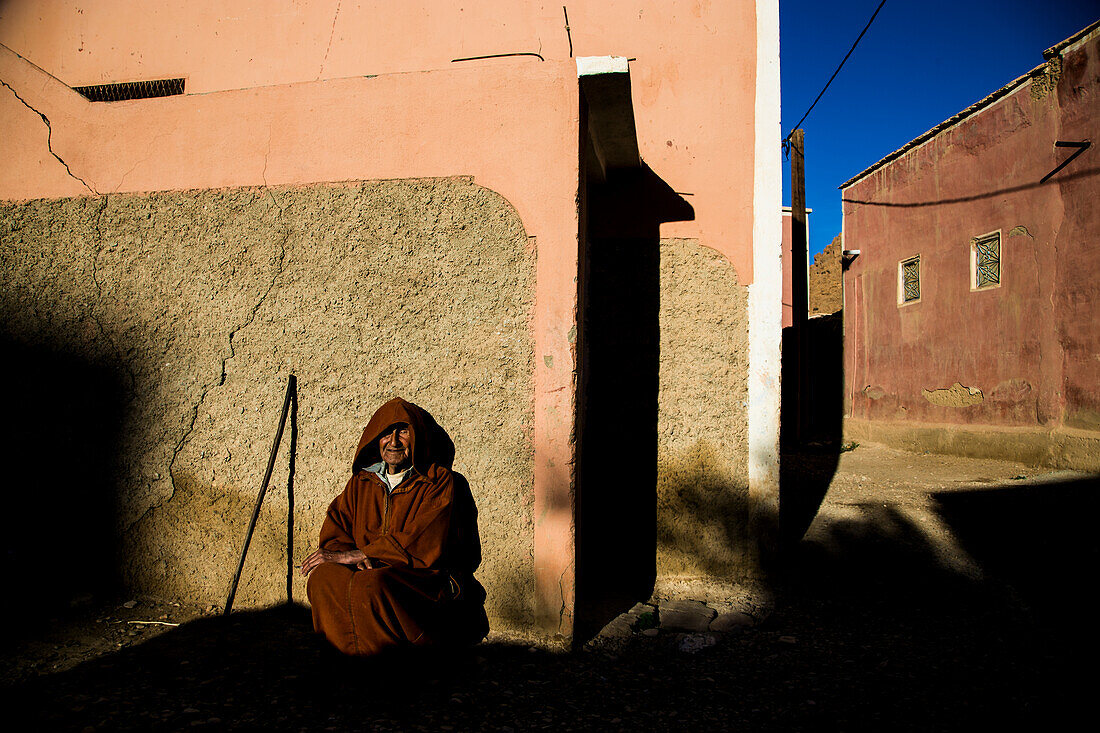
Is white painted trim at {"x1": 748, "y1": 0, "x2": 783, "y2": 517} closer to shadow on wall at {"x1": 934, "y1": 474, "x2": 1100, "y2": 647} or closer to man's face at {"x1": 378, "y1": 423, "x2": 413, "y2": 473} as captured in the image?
shadow on wall at {"x1": 934, "y1": 474, "x2": 1100, "y2": 647}

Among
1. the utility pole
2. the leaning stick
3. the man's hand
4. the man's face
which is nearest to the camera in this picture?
the man's hand

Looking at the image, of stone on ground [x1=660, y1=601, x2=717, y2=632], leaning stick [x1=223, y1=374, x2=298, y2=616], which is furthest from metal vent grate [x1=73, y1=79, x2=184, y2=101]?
stone on ground [x1=660, y1=601, x2=717, y2=632]

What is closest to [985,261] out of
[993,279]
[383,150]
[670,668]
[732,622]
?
[993,279]

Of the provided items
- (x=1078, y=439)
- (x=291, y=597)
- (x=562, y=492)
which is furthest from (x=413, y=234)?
(x=1078, y=439)

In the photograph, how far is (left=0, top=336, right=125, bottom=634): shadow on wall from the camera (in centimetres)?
323

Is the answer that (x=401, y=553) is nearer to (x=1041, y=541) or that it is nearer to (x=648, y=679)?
(x=648, y=679)

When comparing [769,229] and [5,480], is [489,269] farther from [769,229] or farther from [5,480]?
[5,480]

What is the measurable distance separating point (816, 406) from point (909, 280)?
3.09 m

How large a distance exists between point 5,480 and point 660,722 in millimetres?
3474

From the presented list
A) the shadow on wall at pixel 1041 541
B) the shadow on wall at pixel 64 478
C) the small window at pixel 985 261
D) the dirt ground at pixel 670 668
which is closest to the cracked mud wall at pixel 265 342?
the shadow on wall at pixel 64 478

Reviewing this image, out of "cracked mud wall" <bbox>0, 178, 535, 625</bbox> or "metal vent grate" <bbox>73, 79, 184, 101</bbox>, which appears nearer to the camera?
"cracked mud wall" <bbox>0, 178, 535, 625</bbox>

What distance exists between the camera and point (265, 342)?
125 inches

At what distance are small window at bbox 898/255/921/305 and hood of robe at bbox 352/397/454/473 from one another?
898 centimetres

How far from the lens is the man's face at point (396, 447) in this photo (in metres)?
2.80
